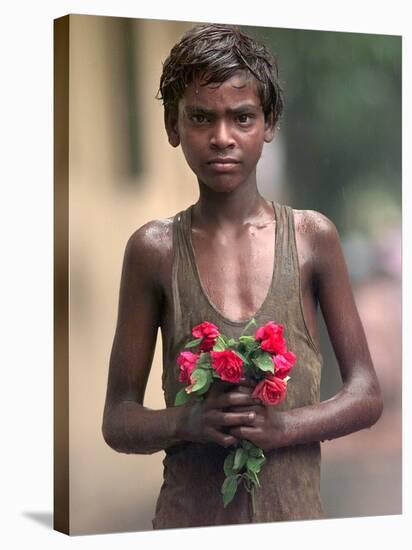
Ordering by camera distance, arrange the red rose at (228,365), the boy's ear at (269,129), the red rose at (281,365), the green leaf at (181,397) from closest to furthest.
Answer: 1. the red rose at (228,365)
2. the red rose at (281,365)
3. the green leaf at (181,397)
4. the boy's ear at (269,129)

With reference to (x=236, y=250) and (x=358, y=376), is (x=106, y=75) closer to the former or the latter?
(x=236, y=250)

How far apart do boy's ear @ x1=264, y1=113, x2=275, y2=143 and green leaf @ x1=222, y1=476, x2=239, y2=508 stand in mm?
1729

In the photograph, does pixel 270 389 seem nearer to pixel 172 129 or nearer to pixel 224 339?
pixel 224 339

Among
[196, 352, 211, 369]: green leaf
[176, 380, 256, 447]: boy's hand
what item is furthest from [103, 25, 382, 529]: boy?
[196, 352, 211, 369]: green leaf

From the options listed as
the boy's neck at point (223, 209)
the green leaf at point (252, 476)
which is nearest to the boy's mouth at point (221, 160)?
the boy's neck at point (223, 209)

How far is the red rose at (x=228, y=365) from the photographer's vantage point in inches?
333

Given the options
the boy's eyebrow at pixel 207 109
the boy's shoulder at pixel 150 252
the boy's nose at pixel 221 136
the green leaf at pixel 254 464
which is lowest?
the green leaf at pixel 254 464

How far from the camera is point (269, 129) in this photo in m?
8.97

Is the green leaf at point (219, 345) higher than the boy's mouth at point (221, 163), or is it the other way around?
the boy's mouth at point (221, 163)

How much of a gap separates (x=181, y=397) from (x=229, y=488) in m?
0.52

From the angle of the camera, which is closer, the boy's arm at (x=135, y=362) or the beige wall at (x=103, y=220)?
the beige wall at (x=103, y=220)

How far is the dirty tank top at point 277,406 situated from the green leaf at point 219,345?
0.48ft

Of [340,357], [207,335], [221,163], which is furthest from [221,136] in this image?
[340,357]

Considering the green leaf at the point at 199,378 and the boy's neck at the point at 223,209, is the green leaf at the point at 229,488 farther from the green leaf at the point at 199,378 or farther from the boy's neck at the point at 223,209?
the boy's neck at the point at 223,209
